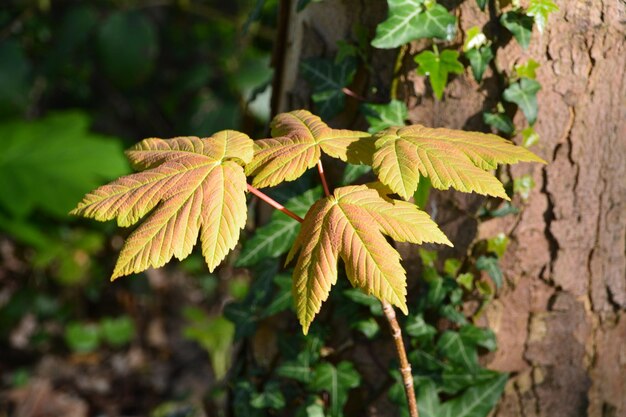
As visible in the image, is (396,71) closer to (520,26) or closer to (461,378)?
(520,26)

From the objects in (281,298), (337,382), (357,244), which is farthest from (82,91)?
(357,244)

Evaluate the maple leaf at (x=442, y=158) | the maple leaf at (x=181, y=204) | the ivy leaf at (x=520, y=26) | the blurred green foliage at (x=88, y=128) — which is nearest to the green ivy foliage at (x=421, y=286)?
the ivy leaf at (x=520, y=26)

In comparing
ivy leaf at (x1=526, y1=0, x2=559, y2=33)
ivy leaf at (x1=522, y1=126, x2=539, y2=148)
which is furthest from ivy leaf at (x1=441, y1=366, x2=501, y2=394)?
ivy leaf at (x1=526, y1=0, x2=559, y2=33)

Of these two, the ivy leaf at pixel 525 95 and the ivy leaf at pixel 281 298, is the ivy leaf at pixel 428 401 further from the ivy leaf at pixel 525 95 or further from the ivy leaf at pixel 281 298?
the ivy leaf at pixel 525 95

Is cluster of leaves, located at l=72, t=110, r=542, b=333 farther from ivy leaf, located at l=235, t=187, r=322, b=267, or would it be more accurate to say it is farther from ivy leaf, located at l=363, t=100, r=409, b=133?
ivy leaf, located at l=235, t=187, r=322, b=267

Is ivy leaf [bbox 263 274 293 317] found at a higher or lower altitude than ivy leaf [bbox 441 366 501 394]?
higher

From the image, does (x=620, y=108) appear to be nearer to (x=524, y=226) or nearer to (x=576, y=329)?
(x=524, y=226)
